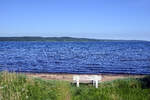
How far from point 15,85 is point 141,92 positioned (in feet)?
19.7

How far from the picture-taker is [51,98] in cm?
1091

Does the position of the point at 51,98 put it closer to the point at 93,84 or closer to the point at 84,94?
the point at 84,94

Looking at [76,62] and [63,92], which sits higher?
[63,92]

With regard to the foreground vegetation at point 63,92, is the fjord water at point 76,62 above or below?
below

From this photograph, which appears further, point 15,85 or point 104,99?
point 15,85

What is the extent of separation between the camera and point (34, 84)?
13.3 meters

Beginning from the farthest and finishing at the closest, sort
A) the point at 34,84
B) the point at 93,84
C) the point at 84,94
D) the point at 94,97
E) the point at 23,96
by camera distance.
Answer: the point at 93,84 < the point at 34,84 < the point at 84,94 < the point at 94,97 < the point at 23,96

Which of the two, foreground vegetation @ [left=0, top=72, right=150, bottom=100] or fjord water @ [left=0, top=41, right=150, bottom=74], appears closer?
foreground vegetation @ [left=0, top=72, right=150, bottom=100]

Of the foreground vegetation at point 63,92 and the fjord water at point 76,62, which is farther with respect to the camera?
the fjord water at point 76,62

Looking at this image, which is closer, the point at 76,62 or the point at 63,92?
the point at 63,92

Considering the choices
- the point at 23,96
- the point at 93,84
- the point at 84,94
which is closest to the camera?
the point at 23,96

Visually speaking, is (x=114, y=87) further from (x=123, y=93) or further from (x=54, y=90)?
(x=54, y=90)

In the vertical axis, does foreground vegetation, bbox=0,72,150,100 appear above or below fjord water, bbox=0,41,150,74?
above

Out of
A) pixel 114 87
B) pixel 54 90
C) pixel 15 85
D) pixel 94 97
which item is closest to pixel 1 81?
pixel 15 85
